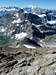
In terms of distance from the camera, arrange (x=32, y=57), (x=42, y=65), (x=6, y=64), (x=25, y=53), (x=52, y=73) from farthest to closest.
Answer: (x=25, y=53) < (x=32, y=57) < (x=6, y=64) < (x=42, y=65) < (x=52, y=73)

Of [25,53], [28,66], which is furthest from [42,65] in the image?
[25,53]

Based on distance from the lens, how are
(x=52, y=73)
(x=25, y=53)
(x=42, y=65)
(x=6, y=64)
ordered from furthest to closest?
(x=25, y=53), (x=6, y=64), (x=42, y=65), (x=52, y=73)

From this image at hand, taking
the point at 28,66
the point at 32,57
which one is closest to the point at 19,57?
the point at 32,57

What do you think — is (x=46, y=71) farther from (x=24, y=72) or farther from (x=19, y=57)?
(x=19, y=57)

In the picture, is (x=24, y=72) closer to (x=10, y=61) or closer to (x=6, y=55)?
(x=10, y=61)

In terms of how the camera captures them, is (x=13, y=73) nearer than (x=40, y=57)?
Yes

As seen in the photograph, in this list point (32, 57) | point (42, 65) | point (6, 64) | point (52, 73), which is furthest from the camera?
point (32, 57)
